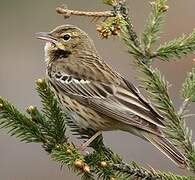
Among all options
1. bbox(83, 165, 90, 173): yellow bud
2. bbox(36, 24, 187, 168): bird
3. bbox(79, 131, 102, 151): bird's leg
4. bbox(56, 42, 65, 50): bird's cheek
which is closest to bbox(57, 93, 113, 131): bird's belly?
bbox(36, 24, 187, 168): bird

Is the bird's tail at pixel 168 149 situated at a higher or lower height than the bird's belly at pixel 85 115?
lower

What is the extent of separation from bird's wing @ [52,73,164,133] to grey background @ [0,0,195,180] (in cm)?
517

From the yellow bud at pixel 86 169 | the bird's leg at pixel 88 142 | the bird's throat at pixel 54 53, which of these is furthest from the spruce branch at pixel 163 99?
the bird's throat at pixel 54 53

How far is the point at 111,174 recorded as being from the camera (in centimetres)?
550

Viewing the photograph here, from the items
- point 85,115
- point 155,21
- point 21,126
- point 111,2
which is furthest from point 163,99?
point 85,115

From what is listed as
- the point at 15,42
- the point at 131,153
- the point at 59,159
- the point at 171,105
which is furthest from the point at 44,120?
the point at 15,42

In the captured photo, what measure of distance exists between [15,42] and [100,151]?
12751 mm

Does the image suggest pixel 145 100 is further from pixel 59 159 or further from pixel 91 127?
pixel 59 159

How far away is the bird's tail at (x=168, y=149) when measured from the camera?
5.73m

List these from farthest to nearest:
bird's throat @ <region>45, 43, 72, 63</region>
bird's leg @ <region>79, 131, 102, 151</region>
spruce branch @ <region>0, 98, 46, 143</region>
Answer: bird's throat @ <region>45, 43, 72, 63</region> → bird's leg @ <region>79, 131, 102, 151</region> → spruce branch @ <region>0, 98, 46, 143</region>

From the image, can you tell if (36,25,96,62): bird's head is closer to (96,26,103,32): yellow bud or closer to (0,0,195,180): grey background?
(96,26,103,32): yellow bud

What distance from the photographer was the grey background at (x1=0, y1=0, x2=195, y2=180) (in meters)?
Answer: 13.4

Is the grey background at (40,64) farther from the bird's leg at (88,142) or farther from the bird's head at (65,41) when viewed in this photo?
the bird's leg at (88,142)

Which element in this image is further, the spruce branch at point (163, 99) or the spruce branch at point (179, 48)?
the spruce branch at point (179, 48)
